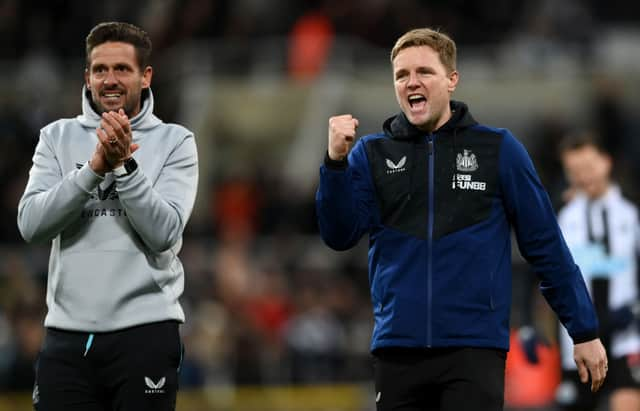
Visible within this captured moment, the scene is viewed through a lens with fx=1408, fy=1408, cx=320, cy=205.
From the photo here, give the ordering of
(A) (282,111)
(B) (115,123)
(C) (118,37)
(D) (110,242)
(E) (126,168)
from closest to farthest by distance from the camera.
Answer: (B) (115,123) → (E) (126,168) → (D) (110,242) → (C) (118,37) → (A) (282,111)

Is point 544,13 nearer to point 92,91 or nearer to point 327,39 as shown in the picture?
point 327,39

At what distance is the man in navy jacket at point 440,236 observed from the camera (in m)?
5.35

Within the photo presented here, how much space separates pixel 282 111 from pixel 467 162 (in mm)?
13475

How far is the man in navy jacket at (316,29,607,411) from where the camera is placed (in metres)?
5.35

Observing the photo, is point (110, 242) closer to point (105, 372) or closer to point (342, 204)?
point (105, 372)

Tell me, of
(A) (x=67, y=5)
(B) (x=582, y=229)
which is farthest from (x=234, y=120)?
(B) (x=582, y=229)

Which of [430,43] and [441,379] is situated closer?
[441,379]

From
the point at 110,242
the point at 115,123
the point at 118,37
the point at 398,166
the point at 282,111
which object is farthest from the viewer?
the point at 282,111

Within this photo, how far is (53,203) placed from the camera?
520 cm

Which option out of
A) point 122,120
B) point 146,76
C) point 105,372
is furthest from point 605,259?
point 122,120

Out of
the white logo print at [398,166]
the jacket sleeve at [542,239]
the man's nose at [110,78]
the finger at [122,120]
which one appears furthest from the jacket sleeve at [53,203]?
the jacket sleeve at [542,239]

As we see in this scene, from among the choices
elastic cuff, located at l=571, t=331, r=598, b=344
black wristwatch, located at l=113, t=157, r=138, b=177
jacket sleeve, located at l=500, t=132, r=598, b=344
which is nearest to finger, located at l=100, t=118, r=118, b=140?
black wristwatch, located at l=113, t=157, r=138, b=177

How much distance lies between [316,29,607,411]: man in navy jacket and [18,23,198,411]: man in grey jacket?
67cm

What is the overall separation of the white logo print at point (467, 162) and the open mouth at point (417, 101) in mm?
246
